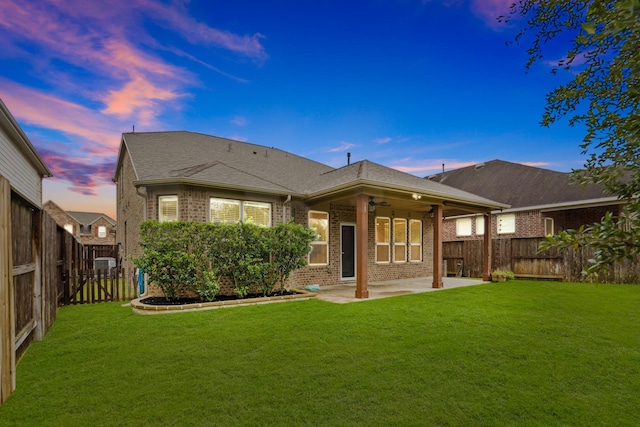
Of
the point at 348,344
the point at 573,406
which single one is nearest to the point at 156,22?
the point at 348,344

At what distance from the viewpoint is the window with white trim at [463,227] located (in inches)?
720

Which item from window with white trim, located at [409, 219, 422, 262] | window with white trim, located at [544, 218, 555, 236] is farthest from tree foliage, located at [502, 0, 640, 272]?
window with white trim, located at [544, 218, 555, 236]

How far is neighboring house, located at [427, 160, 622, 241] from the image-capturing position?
555 inches

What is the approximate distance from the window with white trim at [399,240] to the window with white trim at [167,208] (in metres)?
8.62

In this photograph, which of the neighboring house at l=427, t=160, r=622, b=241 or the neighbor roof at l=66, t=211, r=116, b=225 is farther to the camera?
the neighbor roof at l=66, t=211, r=116, b=225

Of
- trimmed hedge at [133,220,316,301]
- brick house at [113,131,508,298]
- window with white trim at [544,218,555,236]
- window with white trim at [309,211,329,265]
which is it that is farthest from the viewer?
window with white trim at [544,218,555,236]

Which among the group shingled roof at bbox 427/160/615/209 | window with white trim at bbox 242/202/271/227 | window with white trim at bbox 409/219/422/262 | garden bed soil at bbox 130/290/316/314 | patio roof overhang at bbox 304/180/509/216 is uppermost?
shingled roof at bbox 427/160/615/209

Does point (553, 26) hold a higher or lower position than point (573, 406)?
higher

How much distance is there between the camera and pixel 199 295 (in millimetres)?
8445

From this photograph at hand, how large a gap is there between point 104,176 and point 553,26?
2149cm

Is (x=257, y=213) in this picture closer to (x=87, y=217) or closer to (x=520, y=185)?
(x=520, y=185)

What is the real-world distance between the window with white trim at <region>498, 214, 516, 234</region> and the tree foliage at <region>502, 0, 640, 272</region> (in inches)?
597

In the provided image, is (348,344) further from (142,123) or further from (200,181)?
(142,123)

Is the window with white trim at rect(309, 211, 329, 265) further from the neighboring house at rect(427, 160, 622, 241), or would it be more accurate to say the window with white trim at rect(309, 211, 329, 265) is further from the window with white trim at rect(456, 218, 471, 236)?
the window with white trim at rect(456, 218, 471, 236)
